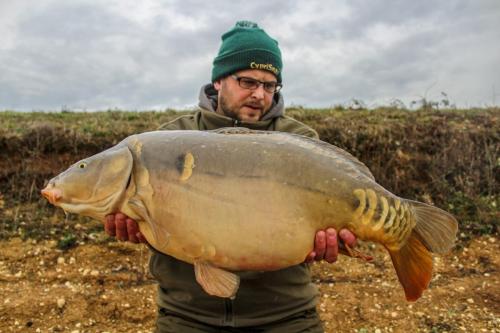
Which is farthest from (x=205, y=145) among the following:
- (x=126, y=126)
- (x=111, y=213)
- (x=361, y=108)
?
(x=361, y=108)

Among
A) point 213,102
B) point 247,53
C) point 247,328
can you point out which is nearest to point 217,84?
point 213,102

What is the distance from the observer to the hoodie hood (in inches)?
128

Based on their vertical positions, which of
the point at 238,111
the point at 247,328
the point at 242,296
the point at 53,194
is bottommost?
the point at 247,328

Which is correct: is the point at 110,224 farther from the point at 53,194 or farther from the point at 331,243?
the point at 331,243

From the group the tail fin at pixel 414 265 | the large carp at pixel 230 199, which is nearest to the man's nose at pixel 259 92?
the large carp at pixel 230 199

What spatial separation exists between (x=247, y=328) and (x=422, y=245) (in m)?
1.00

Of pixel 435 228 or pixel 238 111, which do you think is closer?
pixel 435 228

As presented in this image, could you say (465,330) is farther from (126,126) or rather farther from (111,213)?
(126,126)

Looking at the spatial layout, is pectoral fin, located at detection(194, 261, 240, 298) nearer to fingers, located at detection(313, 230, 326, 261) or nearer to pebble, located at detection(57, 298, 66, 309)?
fingers, located at detection(313, 230, 326, 261)

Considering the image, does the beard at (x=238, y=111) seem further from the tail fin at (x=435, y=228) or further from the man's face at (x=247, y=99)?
the tail fin at (x=435, y=228)

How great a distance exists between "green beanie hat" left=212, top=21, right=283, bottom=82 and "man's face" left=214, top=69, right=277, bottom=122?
2.2 inches

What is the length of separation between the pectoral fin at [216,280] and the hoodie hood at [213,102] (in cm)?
131

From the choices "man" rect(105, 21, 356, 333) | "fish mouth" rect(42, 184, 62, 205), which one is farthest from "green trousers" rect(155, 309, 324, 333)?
"fish mouth" rect(42, 184, 62, 205)

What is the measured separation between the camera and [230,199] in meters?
2.17
